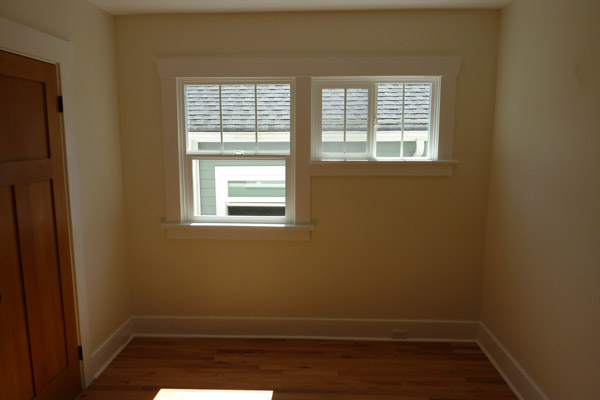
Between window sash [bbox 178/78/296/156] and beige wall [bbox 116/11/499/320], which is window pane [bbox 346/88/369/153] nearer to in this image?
beige wall [bbox 116/11/499/320]

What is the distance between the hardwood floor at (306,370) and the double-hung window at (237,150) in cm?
105

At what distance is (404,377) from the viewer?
9.11 ft

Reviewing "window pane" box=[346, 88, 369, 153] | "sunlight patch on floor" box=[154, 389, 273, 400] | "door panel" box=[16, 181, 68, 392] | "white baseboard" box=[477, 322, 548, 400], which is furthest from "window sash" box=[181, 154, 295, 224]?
"white baseboard" box=[477, 322, 548, 400]

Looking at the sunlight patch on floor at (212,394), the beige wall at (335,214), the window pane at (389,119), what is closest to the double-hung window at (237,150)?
the beige wall at (335,214)

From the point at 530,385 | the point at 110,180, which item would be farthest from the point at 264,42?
the point at 530,385

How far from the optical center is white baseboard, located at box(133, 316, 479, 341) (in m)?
3.26

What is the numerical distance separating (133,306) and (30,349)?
1206 mm

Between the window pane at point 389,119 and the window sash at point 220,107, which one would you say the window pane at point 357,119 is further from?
the window sash at point 220,107

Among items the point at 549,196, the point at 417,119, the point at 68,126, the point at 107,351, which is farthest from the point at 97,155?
the point at 549,196

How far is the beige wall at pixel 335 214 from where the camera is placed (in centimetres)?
294

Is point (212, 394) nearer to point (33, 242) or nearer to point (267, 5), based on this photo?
point (33, 242)

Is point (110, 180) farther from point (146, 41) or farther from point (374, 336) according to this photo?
point (374, 336)

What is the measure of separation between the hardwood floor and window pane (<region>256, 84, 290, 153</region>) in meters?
1.63

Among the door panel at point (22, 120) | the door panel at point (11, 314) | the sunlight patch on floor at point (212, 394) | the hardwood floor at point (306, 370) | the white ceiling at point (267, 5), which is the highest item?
the white ceiling at point (267, 5)
